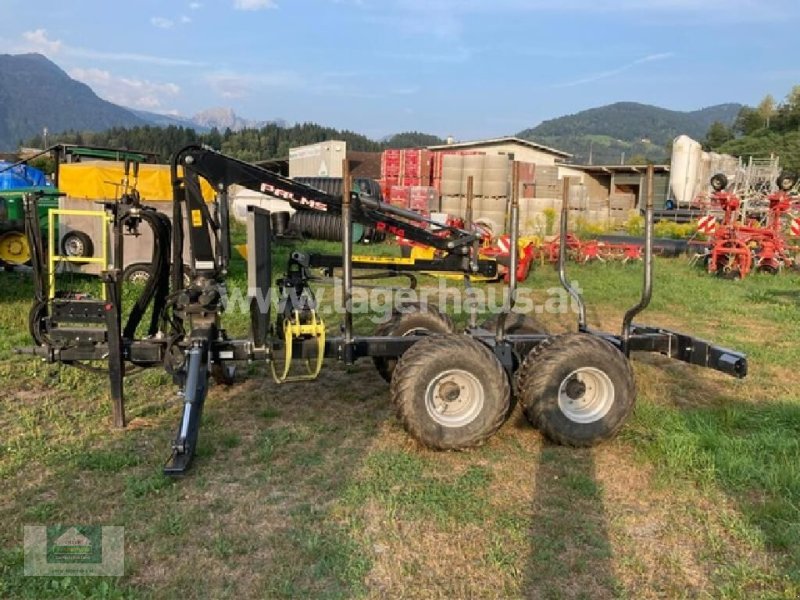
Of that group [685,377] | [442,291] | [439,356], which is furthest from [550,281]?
[439,356]

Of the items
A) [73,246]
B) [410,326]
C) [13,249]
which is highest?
[73,246]

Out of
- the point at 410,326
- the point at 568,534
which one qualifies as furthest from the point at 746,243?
the point at 568,534

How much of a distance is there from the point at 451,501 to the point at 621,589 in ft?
3.66

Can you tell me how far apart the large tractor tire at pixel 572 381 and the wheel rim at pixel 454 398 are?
375mm

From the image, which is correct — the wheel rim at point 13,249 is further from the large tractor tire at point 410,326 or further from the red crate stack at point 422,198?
the red crate stack at point 422,198

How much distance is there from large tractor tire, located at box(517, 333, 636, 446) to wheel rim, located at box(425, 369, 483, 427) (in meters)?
0.37

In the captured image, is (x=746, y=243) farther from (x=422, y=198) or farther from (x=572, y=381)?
(x=422, y=198)

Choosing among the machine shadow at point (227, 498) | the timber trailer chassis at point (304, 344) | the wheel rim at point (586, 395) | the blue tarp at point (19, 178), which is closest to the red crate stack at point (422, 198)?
the blue tarp at point (19, 178)

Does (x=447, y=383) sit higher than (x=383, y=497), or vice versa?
(x=447, y=383)

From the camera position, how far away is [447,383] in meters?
4.81

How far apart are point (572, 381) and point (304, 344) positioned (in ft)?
6.49

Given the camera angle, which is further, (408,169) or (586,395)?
(408,169)

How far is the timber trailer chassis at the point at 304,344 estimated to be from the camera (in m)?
4.70

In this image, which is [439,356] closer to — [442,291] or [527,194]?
[442,291]
